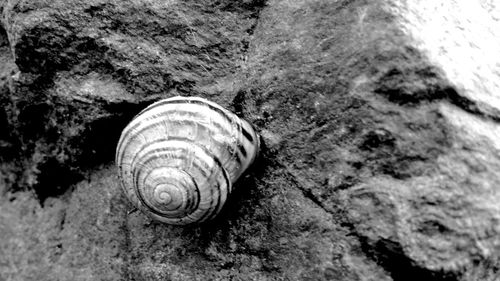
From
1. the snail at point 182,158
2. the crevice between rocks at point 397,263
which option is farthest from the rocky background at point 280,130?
the snail at point 182,158

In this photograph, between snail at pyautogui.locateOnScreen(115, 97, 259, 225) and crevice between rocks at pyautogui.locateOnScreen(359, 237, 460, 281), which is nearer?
crevice between rocks at pyautogui.locateOnScreen(359, 237, 460, 281)

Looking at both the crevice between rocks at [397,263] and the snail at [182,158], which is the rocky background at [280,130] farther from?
the snail at [182,158]

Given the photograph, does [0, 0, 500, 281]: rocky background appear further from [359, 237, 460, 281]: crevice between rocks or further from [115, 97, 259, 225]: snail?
[115, 97, 259, 225]: snail

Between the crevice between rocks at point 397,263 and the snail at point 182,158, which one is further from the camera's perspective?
the snail at point 182,158

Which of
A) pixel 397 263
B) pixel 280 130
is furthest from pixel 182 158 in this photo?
pixel 397 263

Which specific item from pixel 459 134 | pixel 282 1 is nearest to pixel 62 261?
pixel 282 1

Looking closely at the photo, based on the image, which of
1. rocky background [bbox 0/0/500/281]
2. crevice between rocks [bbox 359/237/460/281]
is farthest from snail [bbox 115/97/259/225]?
crevice between rocks [bbox 359/237/460/281]
